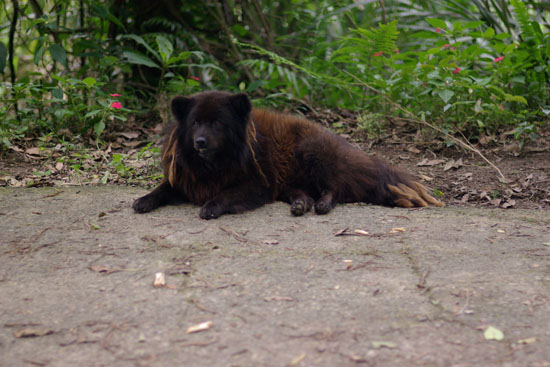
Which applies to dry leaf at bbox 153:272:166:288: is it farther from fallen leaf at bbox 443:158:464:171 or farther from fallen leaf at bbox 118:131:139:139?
fallen leaf at bbox 118:131:139:139

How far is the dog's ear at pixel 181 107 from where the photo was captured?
13.2ft

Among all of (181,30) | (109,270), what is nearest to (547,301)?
(109,270)

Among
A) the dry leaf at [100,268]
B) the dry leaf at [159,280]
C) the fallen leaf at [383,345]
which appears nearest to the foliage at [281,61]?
the dry leaf at [100,268]

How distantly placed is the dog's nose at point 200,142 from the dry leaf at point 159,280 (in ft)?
4.68

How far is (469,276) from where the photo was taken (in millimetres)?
2613

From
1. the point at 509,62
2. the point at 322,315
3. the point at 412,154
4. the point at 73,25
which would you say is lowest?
the point at 412,154

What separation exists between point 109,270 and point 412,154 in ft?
13.1

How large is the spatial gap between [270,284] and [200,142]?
1.63 m

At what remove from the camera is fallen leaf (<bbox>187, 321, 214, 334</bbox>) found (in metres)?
2.06

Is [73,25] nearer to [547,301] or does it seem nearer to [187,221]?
[187,221]

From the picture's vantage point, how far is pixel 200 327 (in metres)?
2.08

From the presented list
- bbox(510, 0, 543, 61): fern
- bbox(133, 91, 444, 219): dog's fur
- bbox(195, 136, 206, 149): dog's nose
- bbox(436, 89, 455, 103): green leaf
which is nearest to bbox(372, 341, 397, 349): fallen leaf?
bbox(133, 91, 444, 219): dog's fur

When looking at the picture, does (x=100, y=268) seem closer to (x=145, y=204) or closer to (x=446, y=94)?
(x=145, y=204)

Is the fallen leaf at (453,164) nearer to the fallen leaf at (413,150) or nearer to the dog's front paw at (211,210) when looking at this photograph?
the fallen leaf at (413,150)
